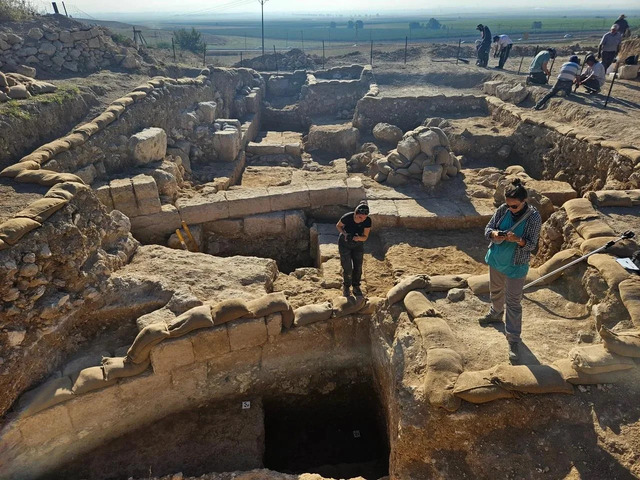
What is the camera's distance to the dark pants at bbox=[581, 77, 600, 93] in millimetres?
11977

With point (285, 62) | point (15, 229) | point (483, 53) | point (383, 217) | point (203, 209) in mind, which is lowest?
point (383, 217)

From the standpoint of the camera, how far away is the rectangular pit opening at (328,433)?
19.1ft

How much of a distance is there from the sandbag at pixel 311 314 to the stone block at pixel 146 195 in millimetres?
4052

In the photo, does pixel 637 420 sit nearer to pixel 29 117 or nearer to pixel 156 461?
pixel 156 461

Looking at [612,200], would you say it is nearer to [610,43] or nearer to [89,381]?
[89,381]

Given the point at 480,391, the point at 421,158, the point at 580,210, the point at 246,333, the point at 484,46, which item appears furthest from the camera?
the point at 484,46

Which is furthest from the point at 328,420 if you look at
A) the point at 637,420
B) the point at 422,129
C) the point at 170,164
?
the point at 422,129

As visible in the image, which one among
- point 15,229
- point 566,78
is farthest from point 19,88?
point 566,78

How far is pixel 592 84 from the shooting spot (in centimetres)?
1207

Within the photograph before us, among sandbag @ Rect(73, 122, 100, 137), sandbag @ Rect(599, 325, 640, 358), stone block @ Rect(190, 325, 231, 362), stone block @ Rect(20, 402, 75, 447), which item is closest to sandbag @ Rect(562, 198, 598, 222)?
sandbag @ Rect(599, 325, 640, 358)

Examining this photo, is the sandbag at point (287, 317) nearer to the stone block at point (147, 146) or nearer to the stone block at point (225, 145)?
the stone block at point (147, 146)

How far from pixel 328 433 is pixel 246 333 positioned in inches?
90.2

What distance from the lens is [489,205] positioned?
884cm

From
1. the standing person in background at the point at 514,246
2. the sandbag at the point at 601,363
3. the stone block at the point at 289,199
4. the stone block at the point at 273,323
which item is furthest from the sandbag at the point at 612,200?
the stone block at the point at 289,199
